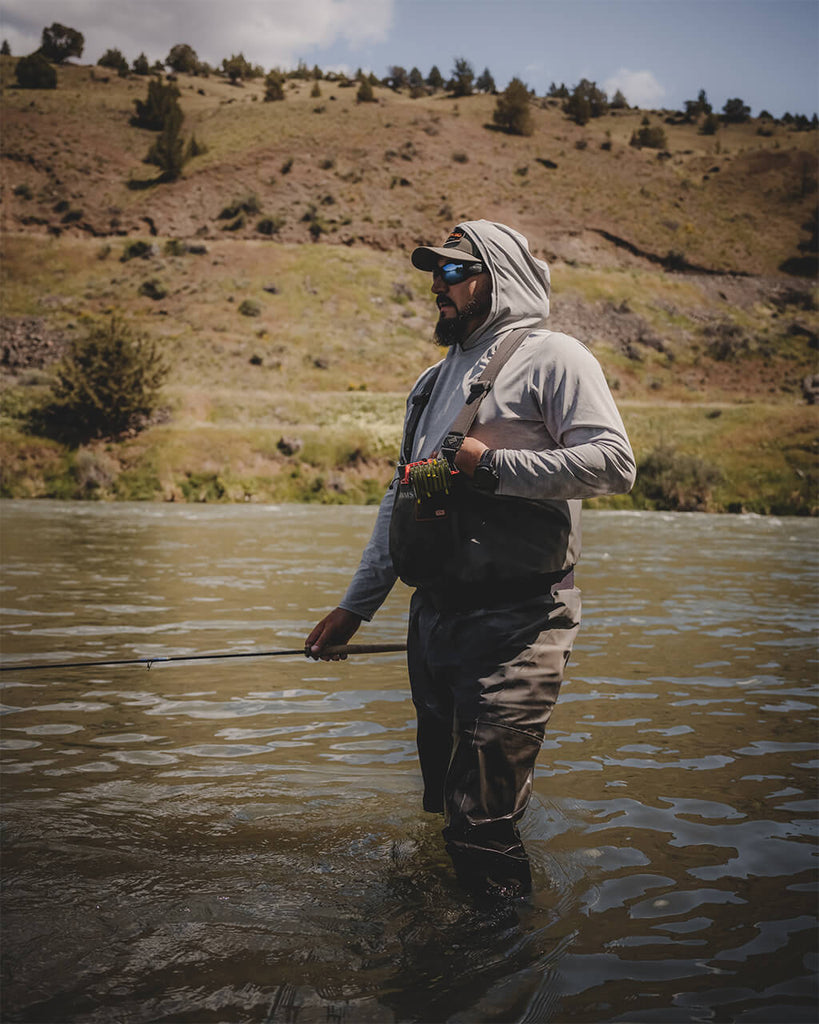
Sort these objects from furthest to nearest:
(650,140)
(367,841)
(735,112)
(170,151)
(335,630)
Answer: (735,112), (650,140), (170,151), (367,841), (335,630)

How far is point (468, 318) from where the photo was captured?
3.42 m

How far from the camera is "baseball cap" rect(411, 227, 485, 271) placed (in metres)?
3.33

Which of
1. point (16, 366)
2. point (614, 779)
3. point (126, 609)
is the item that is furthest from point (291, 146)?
point (614, 779)

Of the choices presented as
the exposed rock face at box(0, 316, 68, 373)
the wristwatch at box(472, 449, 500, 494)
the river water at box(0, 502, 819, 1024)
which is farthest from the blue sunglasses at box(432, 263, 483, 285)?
the exposed rock face at box(0, 316, 68, 373)

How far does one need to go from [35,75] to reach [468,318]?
9455 cm

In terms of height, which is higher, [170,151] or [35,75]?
[35,75]

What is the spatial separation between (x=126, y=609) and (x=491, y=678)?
770 centimetres

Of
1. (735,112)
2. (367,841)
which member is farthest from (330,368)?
(735,112)

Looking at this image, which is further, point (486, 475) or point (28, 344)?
point (28, 344)

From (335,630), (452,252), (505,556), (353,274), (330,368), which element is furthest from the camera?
(353,274)

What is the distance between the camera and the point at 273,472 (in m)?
32.9

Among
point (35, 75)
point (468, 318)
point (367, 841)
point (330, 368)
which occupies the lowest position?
point (367, 841)

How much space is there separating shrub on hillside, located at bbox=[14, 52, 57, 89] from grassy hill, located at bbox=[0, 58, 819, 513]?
149cm

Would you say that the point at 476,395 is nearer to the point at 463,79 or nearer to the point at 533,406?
the point at 533,406
